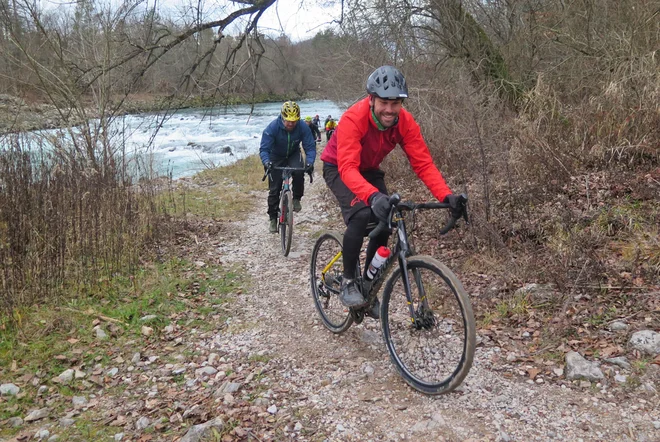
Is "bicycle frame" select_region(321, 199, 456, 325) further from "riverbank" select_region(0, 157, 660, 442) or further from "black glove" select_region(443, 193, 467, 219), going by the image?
"riverbank" select_region(0, 157, 660, 442)

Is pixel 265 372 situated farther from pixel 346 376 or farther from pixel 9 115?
pixel 9 115

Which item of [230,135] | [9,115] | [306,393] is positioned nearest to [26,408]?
[306,393]

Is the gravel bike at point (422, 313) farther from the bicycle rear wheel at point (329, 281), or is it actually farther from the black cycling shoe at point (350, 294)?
the bicycle rear wheel at point (329, 281)

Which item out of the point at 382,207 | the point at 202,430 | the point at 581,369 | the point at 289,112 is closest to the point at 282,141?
the point at 289,112

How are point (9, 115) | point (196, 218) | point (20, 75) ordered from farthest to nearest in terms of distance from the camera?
point (196, 218)
point (20, 75)
point (9, 115)

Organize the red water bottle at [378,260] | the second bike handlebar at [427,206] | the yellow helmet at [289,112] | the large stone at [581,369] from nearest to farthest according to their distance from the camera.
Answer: the second bike handlebar at [427,206], the large stone at [581,369], the red water bottle at [378,260], the yellow helmet at [289,112]

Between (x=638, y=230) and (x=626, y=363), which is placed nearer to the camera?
(x=626, y=363)

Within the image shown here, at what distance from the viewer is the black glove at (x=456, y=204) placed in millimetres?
2771

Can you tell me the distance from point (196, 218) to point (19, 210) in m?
3.97

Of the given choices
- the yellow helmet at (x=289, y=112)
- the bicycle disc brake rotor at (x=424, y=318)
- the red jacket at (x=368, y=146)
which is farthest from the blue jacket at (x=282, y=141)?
the bicycle disc brake rotor at (x=424, y=318)

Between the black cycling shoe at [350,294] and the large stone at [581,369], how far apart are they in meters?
1.55

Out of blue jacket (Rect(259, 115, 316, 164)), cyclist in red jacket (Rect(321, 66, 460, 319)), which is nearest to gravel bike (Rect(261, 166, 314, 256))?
blue jacket (Rect(259, 115, 316, 164))

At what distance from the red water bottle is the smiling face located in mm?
950

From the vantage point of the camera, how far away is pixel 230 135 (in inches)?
1182
